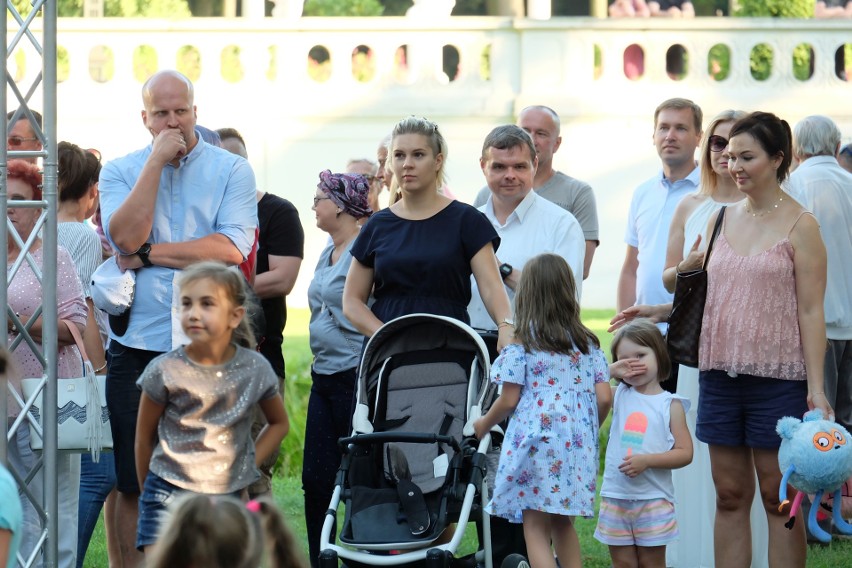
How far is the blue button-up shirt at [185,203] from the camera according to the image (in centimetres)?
540

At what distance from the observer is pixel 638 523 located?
18.8 ft

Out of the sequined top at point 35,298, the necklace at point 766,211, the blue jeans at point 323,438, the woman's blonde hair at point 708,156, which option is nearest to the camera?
the necklace at point 766,211

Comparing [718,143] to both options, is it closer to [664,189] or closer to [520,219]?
[664,189]

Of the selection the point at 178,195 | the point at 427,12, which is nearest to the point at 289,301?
the point at 427,12

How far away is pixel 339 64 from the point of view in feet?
52.7

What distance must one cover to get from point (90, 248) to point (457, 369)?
1858mm

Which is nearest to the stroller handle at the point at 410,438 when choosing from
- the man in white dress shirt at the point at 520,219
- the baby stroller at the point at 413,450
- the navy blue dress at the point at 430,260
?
the baby stroller at the point at 413,450

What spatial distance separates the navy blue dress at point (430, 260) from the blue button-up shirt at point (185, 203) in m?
0.55

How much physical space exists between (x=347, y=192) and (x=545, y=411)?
1.60 meters

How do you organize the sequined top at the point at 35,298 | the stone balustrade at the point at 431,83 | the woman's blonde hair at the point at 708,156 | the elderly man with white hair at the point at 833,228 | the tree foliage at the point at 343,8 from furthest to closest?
1. the tree foliage at the point at 343,8
2. the stone balustrade at the point at 431,83
3. the elderly man with white hair at the point at 833,228
4. the woman's blonde hair at the point at 708,156
5. the sequined top at the point at 35,298

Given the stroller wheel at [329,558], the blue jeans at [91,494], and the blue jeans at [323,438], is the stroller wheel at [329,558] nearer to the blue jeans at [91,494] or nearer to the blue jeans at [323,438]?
the blue jeans at [323,438]

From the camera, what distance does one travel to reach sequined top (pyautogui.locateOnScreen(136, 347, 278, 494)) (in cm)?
463

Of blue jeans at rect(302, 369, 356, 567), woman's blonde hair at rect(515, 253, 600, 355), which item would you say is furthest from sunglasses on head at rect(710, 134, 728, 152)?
Result: blue jeans at rect(302, 369, 356, 567)

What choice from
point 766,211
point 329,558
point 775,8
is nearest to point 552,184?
point 766,211
